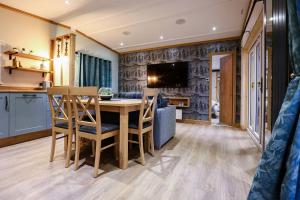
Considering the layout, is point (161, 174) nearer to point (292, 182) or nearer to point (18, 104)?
point (292, 182)

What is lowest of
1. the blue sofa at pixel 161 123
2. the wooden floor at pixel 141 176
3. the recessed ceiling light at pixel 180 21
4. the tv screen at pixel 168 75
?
the wooden floor at pixel 141 176

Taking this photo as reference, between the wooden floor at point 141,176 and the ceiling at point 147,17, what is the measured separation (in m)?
2.78

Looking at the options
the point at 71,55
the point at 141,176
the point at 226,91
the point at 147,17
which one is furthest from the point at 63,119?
the point at 226,91

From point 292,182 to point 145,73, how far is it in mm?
5465

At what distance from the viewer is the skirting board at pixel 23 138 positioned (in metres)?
2.78

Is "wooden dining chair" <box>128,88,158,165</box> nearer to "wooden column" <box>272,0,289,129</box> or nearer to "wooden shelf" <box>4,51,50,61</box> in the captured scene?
"wooden column" <box>272,0,289,129</box>

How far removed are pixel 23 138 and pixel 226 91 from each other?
504cm

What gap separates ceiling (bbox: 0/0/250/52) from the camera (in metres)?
3.26

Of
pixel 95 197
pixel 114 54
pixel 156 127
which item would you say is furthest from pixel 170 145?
pixel 114 54

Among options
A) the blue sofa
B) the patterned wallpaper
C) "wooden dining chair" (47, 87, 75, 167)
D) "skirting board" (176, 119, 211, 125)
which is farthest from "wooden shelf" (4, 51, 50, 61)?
"skirting board" (176, 119, 211, 125)

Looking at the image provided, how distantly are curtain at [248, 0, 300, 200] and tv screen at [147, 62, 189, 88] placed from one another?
4.38 meters

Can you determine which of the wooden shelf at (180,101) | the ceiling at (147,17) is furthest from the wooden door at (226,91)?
the wooden shelf at (180,101)

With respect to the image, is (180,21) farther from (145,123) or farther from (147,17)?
(145,123)

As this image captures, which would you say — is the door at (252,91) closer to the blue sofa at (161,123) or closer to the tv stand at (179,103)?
the tv stand at (179,103)
